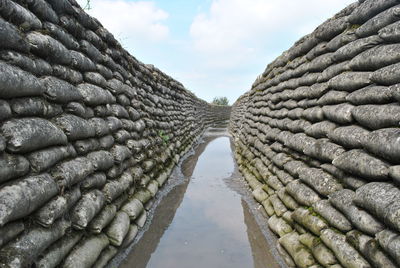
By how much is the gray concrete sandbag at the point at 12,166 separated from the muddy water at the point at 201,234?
1731mm

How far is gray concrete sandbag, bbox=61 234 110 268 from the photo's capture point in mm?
2444

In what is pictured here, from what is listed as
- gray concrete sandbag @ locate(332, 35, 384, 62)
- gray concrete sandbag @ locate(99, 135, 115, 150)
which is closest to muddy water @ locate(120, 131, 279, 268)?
gray concrete sandbag @ locate(99, 135, 115, 150)

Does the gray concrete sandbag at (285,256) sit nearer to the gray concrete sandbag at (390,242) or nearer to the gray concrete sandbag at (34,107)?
the gray concrete sandbag at (390,242)

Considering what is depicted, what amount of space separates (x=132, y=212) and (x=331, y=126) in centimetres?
282

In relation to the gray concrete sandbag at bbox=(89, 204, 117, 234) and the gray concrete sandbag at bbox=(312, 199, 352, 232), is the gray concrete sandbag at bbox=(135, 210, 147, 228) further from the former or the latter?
the gray concrete sandbag at bbox=(312, 199, 352, 232)

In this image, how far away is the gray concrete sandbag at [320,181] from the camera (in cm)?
290

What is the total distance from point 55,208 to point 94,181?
84cm

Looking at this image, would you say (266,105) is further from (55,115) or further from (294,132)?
(55,115)

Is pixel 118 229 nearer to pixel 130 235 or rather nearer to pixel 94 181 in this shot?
pixel 130 235

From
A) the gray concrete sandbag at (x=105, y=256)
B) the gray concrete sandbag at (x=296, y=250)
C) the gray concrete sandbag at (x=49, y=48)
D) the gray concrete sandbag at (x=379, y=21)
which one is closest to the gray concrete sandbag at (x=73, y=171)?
the gray concrete sandbag at (x=105, y=256)

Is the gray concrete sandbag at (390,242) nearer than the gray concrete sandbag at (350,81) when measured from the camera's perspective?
Yes

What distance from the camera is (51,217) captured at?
7.22 ft

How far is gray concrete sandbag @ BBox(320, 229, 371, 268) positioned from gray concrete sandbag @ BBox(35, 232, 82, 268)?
7.85 feet

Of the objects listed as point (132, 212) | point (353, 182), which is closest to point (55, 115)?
point (132, 212)
